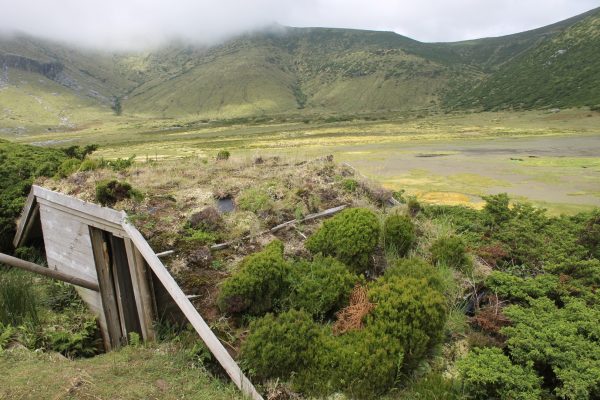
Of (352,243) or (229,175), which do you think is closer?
(352,243)

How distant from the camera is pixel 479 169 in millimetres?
30094

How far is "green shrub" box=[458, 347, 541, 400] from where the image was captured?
5.52m

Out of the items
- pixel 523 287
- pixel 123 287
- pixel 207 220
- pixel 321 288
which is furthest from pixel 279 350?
pixel 123 287

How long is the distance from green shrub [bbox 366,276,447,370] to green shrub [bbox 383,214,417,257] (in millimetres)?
2466

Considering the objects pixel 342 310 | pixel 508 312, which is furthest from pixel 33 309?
pixel 508 312

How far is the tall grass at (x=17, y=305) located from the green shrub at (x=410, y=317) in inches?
300

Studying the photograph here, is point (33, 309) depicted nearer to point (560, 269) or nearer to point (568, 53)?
point (560, 269)

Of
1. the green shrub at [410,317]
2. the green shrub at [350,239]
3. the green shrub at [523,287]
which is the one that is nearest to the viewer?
the green shrub at [410,317]

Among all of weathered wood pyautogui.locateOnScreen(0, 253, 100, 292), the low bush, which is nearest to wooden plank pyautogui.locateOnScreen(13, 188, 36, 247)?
weathered wood pyautogui.locateOnScreen(0, 253, 100, 292)

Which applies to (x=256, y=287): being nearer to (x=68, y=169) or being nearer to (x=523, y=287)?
(x=523, y=287)

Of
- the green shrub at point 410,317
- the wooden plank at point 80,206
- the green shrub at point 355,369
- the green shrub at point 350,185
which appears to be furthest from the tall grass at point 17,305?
the green shrub at point 350,185

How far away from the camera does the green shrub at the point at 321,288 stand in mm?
7359

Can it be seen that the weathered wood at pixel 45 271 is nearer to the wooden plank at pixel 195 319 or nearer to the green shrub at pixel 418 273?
the wooden plank at pixel 195 319

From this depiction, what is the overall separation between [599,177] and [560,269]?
20.4 meters
